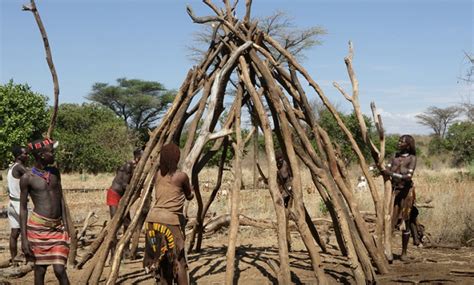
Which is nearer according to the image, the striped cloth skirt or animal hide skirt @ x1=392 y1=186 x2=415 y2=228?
the striped cloth skirt

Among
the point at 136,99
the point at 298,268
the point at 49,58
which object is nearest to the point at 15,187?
the point at 49,58

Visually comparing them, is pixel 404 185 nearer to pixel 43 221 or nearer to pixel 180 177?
pixel 180 177

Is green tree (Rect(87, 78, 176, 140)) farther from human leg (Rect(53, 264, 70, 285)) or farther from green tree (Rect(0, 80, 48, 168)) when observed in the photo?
human leg (Rect(53, 264, 70, 285))

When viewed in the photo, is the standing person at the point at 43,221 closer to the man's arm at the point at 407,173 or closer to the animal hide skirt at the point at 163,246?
the animal hide skirt at the point at 163,246

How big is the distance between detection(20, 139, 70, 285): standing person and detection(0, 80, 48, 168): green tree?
41.1 feet

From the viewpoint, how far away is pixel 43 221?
16.7 ft

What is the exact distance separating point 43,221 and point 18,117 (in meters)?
14.0

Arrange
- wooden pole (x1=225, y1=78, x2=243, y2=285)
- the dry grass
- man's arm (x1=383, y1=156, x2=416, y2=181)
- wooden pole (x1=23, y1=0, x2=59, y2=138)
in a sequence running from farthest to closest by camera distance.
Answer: the dry grass < man's arm (x1=383, y1=156, x2=416, y2=181) < wooden pole (x1=23, y1=0, x2=59, y2=138) < wooden pole (x1=225, y1=78, x2=243, y2=285)

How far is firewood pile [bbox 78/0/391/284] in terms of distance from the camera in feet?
18.8

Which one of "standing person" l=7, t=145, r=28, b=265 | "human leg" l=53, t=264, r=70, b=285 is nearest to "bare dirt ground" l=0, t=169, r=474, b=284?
"standing person" l=7, t=145, r=28, b=265

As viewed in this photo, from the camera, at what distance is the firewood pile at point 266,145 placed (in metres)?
5.72

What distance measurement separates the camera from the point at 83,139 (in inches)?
985

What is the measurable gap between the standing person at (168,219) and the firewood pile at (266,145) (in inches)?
20.9

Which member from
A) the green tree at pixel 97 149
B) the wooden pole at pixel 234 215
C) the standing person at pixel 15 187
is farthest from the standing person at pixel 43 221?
the green tree at pixel 97 149
